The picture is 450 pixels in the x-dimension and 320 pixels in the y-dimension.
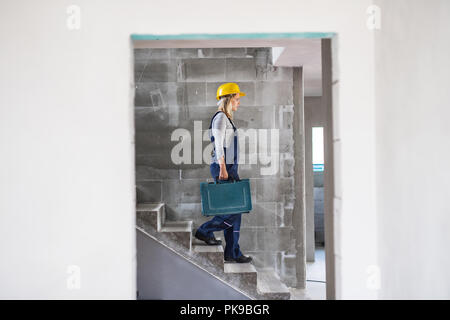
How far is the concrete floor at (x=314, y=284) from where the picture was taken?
14.1 feet

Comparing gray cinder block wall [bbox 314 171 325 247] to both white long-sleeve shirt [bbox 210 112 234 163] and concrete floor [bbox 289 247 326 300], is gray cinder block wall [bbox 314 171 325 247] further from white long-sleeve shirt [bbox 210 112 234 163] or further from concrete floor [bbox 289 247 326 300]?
white long-sleeve shirt [bbox 210 112 234 163]

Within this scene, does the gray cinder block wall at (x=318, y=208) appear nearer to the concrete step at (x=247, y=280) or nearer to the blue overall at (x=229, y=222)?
the blue overall at (x=229, y=222)

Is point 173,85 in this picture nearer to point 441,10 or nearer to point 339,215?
point 339,215

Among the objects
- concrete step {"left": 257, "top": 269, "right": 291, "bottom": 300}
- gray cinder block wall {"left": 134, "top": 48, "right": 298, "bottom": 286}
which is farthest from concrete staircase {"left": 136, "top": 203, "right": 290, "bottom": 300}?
gray cinder block wall {"left": 134, "top": 48, "right": 298, "bottom": 286}

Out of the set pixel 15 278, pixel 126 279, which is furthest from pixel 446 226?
pixel 15 278

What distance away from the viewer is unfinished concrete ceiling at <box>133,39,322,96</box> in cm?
319

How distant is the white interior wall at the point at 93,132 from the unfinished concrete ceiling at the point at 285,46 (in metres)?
0.53

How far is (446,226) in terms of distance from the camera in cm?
161

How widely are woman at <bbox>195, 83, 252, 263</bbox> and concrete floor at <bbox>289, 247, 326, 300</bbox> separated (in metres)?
0.82

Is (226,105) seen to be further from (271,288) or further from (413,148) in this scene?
(413,148)

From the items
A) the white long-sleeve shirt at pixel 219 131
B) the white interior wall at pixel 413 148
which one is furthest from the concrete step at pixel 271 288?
the white interior wall at pixel 413 148

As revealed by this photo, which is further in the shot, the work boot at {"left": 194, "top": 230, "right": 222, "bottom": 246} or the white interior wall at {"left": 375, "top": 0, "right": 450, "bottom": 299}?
the work boot at {"left": 194, "top": 230, "right": 222, "bottom": 246}

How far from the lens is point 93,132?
198 centimetres

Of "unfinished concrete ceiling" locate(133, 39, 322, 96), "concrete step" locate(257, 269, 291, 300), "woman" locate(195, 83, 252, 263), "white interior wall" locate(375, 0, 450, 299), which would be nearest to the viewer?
"white interior wall" locate(375, 0, 450, 299)
